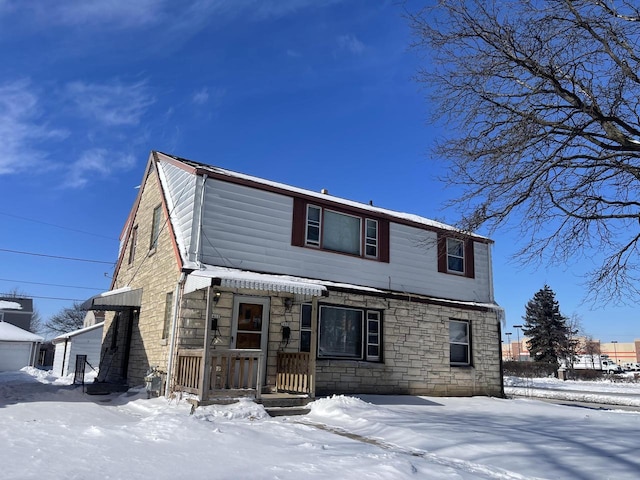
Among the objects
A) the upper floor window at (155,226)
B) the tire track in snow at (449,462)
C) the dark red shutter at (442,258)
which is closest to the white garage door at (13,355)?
the upper floor window at (155,226)

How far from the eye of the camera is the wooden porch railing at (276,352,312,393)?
1115 cm

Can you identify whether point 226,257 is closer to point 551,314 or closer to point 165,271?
point 165,271

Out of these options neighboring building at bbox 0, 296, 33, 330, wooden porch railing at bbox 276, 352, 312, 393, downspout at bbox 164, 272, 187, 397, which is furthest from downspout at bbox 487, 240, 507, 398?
neighboring building at bbox 0, 296, 33, 330

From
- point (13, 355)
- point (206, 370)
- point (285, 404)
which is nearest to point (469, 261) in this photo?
point (285, 404)

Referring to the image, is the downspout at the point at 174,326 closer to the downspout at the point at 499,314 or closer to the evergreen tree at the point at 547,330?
the downspout at the point at 499,314

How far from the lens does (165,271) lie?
41.9 feet

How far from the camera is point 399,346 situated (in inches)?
565

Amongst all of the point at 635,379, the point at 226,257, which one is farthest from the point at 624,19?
the point at 635,379

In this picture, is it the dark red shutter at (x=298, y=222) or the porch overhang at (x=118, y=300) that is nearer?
the dark red shutter at (x=298, y=222)

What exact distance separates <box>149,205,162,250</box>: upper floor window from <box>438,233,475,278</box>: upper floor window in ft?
28.2

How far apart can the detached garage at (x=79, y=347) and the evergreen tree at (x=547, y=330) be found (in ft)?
129

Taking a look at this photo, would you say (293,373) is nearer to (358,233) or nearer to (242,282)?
(242,282)

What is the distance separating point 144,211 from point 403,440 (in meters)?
11.6

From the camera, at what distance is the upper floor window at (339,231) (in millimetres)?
13547
